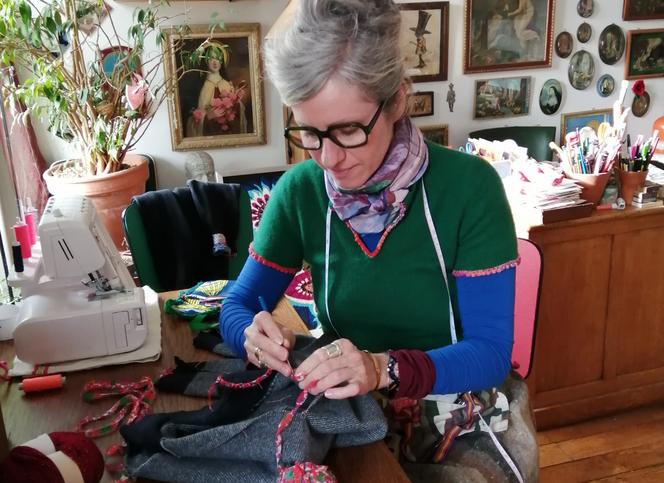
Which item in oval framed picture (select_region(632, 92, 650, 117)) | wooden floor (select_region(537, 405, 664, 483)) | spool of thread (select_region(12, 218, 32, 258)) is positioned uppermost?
oval framed picture (select_region(632, 92, 650, 117))

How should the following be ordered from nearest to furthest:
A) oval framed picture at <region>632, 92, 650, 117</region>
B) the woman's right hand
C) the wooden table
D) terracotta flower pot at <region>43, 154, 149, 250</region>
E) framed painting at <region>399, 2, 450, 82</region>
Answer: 1. the wooden table
2. the woman's right hand
3. terracotta flower pot at <region>43, 154, 149, 250</region>
4. framed painting at <region>399, 2, 450, 82</region>
5. oval framed picture at <region>632, 92, 650, 117</region>

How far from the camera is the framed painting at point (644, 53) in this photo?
359cm

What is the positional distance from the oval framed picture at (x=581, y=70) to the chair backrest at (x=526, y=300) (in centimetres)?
215

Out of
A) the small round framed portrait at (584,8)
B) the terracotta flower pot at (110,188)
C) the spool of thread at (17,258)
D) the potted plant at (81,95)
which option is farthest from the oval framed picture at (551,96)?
the spool of thread at (17,258)

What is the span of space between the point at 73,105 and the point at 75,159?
260mm

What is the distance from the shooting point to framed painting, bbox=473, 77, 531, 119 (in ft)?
11.1

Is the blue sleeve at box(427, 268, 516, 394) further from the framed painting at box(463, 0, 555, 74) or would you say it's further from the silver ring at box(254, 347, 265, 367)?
the framed painting at box(463, 0, 555, 74)

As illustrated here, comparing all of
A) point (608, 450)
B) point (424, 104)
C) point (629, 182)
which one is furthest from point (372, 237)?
point (424, 104)

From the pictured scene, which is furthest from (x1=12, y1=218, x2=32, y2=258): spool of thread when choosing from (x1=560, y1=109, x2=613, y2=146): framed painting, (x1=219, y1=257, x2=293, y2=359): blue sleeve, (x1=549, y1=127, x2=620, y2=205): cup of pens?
(x1=560, y1=109, x2=613, y2=146): framed painting

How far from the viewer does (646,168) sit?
2.39 m

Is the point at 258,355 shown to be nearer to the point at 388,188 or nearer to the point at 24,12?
the point at 388,188

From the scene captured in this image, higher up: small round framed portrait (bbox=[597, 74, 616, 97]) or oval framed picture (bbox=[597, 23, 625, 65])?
oval framed picture (bbox=[597, 23, 625, 65])

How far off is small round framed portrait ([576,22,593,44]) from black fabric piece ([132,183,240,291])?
234 cm

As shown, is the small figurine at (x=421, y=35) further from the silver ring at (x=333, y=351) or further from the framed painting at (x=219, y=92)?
the silver ring at (x=333, y=351)
